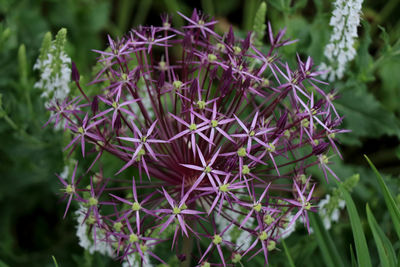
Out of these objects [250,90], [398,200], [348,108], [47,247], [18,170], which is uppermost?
[250,90]

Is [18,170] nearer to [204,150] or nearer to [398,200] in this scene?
[204,150]

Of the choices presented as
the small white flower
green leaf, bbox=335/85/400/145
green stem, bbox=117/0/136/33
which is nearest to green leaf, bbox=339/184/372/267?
green leaf, bbox=335/85/400/145

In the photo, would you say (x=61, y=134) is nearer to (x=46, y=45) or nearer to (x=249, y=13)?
(x=46, y=45)

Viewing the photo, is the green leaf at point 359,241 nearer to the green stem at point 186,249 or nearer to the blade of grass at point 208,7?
the green stem at point 186,249

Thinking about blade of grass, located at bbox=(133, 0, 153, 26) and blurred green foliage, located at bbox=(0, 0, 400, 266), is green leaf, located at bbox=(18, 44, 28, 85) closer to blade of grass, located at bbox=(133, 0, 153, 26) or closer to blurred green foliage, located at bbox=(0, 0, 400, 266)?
blurred green foliage, located at bbox=(0, 0, 400, 266)

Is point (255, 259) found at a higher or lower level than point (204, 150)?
lower

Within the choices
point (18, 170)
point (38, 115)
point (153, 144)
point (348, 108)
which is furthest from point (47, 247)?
point (348, 108)

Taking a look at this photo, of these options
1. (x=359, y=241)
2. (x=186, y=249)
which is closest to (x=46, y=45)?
(x=186, y=249)
